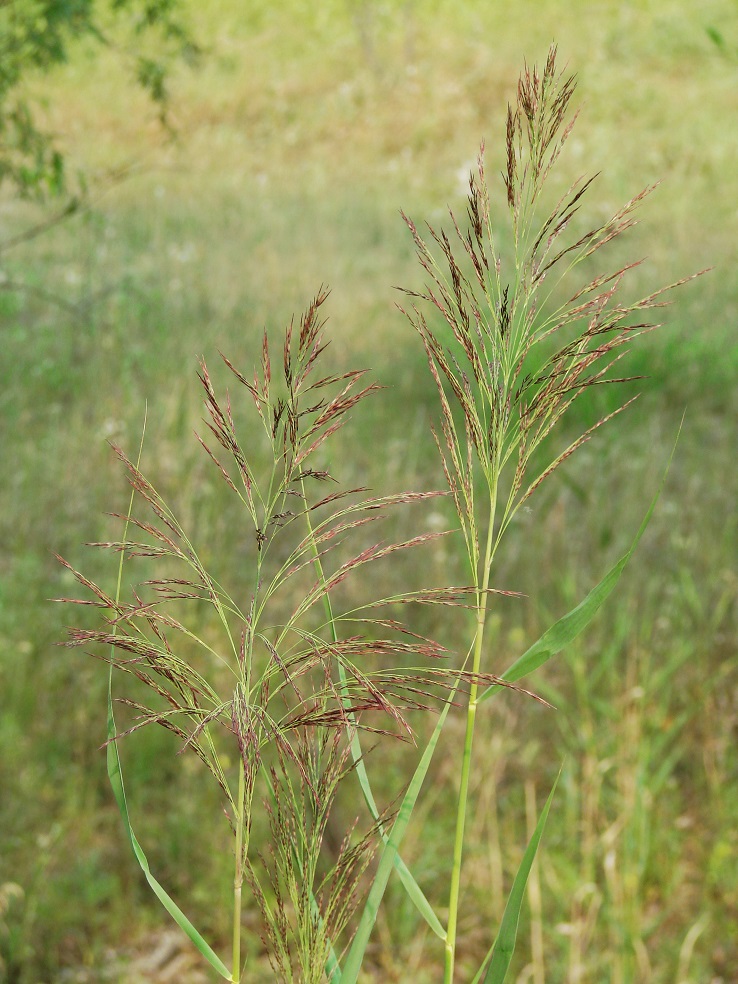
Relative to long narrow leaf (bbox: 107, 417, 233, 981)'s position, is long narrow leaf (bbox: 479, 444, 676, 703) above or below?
above

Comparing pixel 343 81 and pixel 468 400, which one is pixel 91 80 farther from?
pixel 468 400

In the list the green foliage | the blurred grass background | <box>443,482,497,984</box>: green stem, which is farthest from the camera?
the green foliage

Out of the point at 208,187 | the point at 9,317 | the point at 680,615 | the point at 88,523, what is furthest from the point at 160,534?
the point at 208,187

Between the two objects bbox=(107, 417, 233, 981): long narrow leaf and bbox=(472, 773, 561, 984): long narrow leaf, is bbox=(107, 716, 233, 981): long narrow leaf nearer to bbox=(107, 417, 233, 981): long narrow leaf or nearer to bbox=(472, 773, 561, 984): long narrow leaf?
bbox=(107, 417, 233, 981): long narrow leaf

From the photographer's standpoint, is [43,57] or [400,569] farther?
[400,569]

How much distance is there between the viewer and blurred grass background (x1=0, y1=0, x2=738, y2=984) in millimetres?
2623

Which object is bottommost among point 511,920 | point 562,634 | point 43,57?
point 511,920

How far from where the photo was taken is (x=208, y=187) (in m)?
9.95

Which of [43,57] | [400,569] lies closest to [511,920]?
[43,57]

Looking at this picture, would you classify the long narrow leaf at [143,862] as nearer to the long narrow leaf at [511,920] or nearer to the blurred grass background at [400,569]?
the long narrow leaf at [511,920]

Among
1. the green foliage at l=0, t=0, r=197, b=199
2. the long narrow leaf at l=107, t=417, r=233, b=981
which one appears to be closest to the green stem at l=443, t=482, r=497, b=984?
the long narrow leaf at l=107, t=417, r=233, b=981

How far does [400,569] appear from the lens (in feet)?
13.0

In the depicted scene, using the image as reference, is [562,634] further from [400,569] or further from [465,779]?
[400,569]

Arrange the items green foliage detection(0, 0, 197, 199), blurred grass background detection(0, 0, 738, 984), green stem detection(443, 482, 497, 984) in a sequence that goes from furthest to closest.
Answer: green foliage detection(0, 0, 197, 199)
blurred grass background detection(0, 0, 738, 984)
green stem detection(443, 482, 497, 984)
